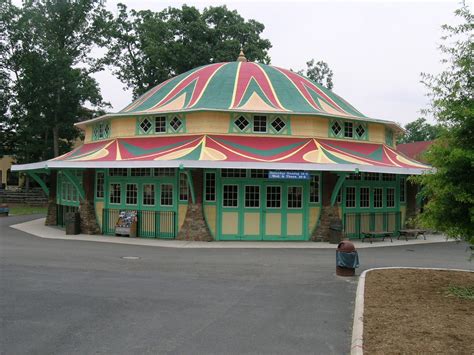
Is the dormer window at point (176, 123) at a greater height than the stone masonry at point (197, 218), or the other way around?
the dormer window at point (176, 123)

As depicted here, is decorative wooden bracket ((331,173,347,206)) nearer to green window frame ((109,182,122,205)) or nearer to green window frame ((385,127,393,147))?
green window frame ((385,127,393,147))

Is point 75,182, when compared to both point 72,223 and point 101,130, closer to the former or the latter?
point 72,223

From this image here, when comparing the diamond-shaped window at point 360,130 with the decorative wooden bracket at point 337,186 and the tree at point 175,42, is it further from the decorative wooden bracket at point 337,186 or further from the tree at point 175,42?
the tree at point 175,42

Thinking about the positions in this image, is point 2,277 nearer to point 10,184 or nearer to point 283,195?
point 283,195

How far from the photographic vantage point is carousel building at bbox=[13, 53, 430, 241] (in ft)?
60.0

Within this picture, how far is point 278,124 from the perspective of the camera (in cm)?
2091

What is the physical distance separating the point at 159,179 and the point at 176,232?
2.34 meters

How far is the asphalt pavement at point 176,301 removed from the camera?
635cm

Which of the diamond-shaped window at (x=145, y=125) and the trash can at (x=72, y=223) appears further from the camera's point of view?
the diamond-shaped window at (x=145, y=125)

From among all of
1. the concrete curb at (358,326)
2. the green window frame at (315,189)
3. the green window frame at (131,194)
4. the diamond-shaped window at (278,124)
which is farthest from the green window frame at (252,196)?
the concrete curb at (358,326)

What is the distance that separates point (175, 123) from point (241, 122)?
3.04 m

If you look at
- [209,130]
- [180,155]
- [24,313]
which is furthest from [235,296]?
[209,130]

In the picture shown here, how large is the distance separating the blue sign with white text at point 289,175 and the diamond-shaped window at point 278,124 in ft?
12.3

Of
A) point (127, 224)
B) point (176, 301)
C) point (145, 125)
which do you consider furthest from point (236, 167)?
point (176, 301)
